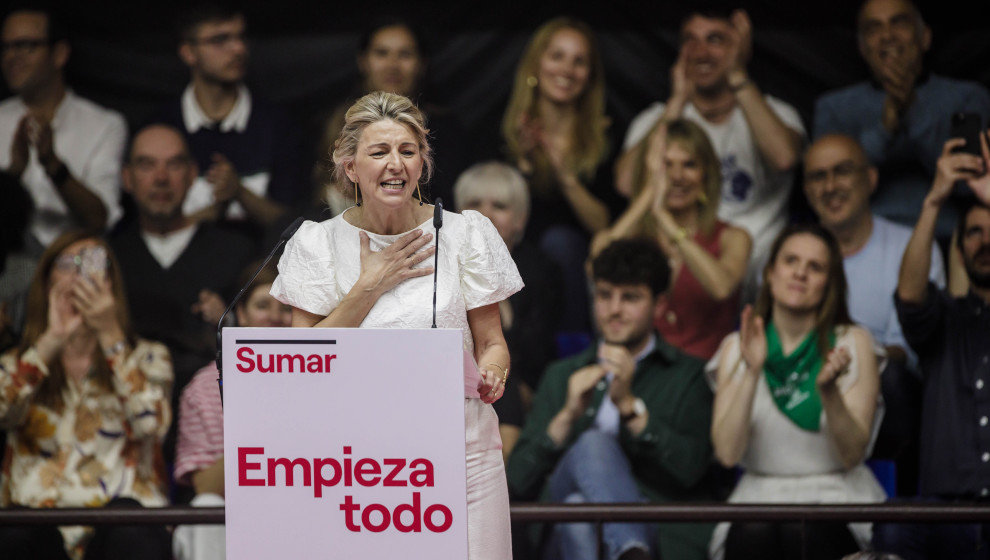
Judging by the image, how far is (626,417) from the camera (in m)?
4.50

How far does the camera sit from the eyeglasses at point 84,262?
476 centimetres

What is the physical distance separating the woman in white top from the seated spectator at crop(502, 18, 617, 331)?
8.21ft

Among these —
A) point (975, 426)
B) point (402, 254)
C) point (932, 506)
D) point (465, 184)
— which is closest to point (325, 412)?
point (402, 254)

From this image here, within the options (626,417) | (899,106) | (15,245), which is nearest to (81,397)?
(15,245)

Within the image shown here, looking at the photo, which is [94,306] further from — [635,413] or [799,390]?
[799,390]

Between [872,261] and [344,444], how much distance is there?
128 inches

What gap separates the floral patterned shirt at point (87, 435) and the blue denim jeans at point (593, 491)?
164 cm

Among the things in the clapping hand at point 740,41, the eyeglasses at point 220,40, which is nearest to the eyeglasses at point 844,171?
the clapping hand at point 740,41

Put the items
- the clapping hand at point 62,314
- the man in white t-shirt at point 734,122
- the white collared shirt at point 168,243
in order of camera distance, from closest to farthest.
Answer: the clapping hand at point 62,314, the man in white t-shirt at point 734,122, the white collared shirt at point 168,243

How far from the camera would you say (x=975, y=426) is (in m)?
4.30

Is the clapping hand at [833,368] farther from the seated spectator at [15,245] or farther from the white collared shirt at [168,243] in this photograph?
the seated spectator at [15,245]

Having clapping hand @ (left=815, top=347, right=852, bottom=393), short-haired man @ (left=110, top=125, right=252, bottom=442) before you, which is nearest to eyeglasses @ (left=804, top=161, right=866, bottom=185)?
clapping hand @ (left=815, top=347, right=852, bottom=393)

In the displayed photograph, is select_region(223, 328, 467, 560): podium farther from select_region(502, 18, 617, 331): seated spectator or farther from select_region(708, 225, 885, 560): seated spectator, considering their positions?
select_region(502, 18, 617, 331): seated spectator

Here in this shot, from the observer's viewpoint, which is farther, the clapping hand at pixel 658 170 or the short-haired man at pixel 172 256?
the short-haired man at pixel 172 256
